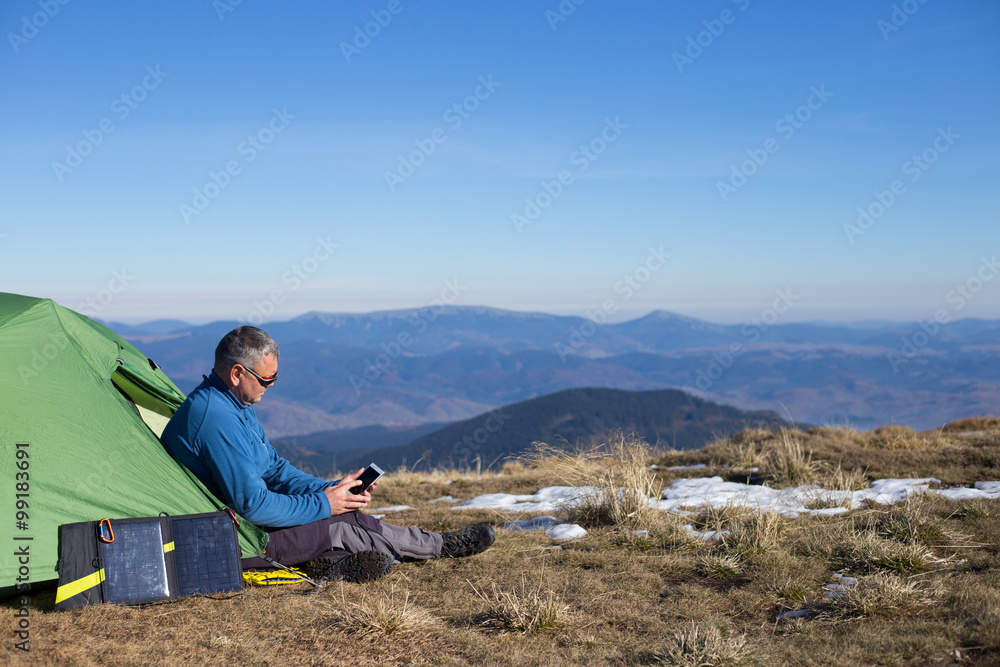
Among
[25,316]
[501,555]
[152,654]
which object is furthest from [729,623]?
[25,316]

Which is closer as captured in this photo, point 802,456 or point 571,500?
point 571,500

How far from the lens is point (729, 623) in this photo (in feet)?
13.0

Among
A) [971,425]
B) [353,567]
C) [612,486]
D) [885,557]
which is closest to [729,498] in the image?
[612,486]

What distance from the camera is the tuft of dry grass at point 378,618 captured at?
3.85m

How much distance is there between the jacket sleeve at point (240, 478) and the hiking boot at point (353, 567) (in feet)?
1.37

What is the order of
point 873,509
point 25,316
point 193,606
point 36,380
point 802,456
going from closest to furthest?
point 193,606 < point 36,380 < point 25,316 < point 873,509 < point 802,456

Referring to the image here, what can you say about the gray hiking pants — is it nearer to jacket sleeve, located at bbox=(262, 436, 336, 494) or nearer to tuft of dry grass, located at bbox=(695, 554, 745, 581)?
jacket sleeve, located at bbox=(262, 436, 336, 494)

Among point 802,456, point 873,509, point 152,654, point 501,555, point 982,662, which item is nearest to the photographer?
point 982,662

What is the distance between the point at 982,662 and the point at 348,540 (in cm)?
405

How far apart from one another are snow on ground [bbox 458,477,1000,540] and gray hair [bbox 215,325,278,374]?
3333 millimetres

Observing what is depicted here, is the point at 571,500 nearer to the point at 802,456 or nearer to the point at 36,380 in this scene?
the point at 802,456

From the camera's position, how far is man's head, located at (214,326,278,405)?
4656 millimetres

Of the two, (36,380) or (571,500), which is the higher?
(36,380)

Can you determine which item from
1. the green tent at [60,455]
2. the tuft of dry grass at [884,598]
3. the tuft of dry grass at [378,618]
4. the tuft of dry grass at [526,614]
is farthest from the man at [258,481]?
the tuft of dry grass at [884,598]
